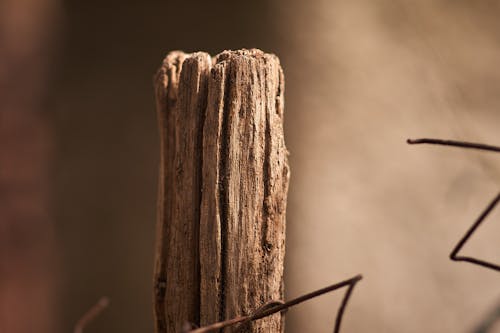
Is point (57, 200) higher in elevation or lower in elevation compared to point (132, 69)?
lower

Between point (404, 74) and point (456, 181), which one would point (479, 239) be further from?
point (404, 74)

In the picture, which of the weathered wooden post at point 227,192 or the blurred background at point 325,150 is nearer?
the weathered wooden post at point 227,192

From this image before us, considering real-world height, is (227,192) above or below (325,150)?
below

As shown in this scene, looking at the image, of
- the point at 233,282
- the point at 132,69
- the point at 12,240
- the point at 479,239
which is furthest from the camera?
the point at 132,69

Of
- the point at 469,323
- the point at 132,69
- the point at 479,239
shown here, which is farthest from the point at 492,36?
the point at 132,69
